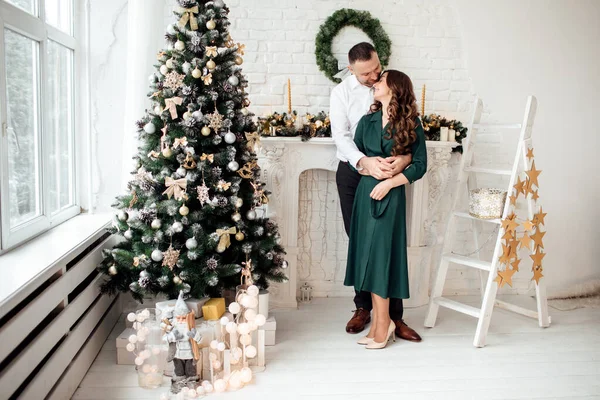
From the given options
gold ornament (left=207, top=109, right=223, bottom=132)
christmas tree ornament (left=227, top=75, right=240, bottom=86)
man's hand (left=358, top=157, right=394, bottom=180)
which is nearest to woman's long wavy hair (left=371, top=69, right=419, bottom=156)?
man's hand (left=358, top=157, right=394, bottom=180)

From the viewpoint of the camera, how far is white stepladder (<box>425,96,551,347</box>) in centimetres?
333

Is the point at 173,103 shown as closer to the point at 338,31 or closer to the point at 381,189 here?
the point at 381,189

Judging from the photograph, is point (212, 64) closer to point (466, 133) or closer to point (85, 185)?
point (85, 185)

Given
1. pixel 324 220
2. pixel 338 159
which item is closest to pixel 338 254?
pixel 324 220

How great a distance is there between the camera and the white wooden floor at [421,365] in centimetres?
268

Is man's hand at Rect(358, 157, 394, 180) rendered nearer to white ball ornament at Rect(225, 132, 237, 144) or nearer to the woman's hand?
the woman's hand

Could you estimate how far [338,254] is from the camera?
13.9 feet

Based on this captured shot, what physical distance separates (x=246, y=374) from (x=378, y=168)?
131cm

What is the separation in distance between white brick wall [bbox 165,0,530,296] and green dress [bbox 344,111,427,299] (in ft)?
3.18

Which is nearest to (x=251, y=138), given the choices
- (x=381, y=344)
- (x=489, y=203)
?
(x=381, y=344)

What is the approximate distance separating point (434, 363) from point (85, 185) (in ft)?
8.05

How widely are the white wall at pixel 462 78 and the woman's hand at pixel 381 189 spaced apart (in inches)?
42.7

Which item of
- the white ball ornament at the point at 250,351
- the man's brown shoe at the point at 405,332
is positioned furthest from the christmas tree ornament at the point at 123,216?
the man's brown shoe at the point at 405,332

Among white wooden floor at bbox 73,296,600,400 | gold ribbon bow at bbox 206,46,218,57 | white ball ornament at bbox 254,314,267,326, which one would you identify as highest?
gold ribbon bow at bbox 206,46,218,57
